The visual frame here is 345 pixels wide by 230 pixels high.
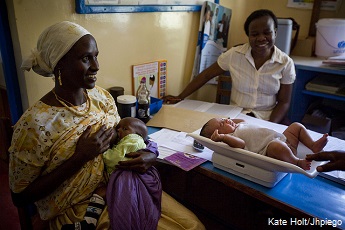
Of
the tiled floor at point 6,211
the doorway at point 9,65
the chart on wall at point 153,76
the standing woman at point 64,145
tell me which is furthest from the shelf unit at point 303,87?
the tiled floor at point 6,211

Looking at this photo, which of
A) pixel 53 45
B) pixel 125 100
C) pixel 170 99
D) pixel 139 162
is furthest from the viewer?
pixel 170 99

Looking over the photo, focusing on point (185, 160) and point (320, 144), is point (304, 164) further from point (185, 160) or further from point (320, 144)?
point (185, 160)

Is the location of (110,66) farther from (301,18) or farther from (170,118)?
(301,18)

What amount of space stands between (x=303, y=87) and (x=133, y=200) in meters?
1.91

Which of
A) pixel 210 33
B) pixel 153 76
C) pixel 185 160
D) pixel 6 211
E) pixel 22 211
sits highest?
pixel 210 33

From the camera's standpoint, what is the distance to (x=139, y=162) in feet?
3.87

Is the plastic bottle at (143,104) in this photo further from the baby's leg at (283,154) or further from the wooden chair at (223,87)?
the baby's leg at (283,154)

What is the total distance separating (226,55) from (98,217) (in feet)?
4.92

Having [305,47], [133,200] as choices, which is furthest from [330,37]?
[133,200]

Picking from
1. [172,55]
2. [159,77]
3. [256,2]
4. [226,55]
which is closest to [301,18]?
[256,2]

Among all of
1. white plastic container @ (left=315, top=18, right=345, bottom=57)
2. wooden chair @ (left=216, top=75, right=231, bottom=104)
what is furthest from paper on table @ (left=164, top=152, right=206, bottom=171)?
white plastic container @ (left=315, top=18, right=345, bottom=57)

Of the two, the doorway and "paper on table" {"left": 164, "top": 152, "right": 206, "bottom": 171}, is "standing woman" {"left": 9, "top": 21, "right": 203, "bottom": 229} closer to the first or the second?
"paper on table" {"left": 164, "top": 152, "right": 206, "bottom": 171}

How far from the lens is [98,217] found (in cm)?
111

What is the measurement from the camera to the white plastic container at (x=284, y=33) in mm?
2309
